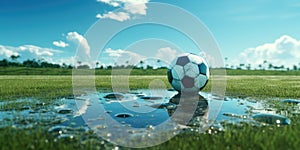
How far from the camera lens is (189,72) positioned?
31.4 feet

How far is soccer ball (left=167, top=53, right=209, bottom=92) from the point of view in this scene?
378 inches

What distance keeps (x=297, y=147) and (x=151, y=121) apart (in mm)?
2918

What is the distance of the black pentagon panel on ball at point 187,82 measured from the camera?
963cm

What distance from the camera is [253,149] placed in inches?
143

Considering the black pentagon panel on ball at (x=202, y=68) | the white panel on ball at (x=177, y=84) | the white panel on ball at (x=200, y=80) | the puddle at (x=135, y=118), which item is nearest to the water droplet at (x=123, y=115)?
the puddle at (x=135, y=118)

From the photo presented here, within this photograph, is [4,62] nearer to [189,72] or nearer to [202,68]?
[189,72]

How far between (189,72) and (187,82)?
1.54 ft

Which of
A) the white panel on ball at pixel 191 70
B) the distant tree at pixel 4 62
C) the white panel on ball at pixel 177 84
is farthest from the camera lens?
the distant tree at pixel 4 62

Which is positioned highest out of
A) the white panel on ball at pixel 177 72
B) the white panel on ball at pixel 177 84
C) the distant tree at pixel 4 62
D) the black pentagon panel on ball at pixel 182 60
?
the distant tree at pixel 4 62

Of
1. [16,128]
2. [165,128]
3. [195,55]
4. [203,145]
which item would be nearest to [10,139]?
[16,128]

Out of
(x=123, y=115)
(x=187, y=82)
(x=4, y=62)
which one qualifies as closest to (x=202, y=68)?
(x=187, y=82)

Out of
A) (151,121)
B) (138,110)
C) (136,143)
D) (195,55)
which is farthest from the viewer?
(195,55)

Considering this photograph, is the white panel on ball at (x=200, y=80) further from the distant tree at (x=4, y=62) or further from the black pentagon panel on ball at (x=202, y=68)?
the distant tree at (x=4, y=62)

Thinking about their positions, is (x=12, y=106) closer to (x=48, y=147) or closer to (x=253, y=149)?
(x=48, y=147)
